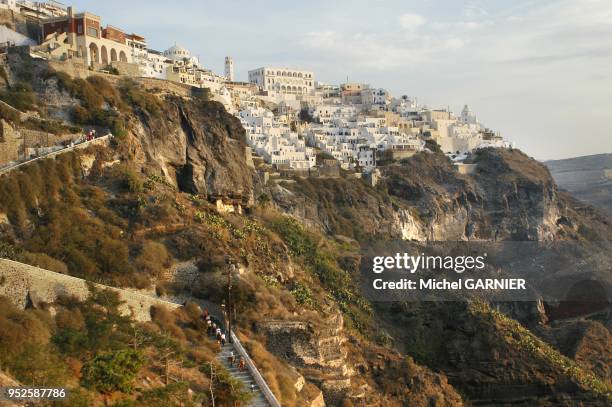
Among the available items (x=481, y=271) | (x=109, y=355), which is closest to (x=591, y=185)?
(x=481, y=271)

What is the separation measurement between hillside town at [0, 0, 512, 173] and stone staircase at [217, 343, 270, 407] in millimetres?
21506

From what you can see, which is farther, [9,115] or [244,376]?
[9,115]

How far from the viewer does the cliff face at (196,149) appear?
142 feet

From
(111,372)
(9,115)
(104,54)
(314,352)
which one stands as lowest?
(314,352)

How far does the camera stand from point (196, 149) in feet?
161

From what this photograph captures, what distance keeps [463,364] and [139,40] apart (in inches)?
1643

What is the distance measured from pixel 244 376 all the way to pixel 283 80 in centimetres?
8324

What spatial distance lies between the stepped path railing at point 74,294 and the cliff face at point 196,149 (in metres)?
13.7

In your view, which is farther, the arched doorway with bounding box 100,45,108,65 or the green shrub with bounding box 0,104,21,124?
the arched doorway with bounding box 100,45,108,65

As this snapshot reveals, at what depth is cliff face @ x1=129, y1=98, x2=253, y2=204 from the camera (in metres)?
43.2

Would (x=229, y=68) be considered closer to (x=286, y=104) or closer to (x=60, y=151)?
(x=286, y=104)

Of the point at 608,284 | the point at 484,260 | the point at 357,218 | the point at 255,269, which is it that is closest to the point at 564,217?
the point at 608,284

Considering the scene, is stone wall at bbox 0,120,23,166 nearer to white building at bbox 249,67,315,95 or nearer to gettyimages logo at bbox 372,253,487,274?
gettyimages logo at bbox 372,253,487,274

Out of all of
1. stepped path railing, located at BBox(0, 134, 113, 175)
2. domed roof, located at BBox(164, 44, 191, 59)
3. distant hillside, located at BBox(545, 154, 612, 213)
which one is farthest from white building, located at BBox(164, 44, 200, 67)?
distant hillside, located at BBox(545, 154, 612, 213)
